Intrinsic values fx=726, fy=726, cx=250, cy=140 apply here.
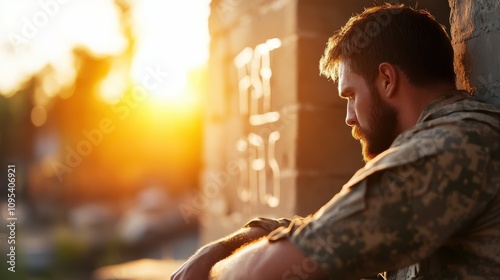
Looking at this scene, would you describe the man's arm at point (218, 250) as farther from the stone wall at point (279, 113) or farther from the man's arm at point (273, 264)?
the stone wall at point (279, 113)

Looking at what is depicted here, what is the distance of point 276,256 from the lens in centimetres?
180

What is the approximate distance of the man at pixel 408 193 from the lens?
169 cm

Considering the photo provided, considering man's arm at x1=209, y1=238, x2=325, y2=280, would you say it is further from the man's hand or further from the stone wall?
the stone wall

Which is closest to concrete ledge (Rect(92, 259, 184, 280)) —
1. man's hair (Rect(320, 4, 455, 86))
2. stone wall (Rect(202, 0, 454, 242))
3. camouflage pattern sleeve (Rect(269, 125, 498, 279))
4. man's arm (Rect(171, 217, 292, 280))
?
stone wall (Rect(202, 0, 454, 242))

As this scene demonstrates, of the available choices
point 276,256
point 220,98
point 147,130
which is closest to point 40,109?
point 147,130

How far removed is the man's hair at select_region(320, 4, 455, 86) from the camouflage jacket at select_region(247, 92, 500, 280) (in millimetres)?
365

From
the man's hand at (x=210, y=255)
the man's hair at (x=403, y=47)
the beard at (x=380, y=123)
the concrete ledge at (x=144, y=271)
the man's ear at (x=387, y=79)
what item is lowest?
the concrete ledge at (x=144, y=271)

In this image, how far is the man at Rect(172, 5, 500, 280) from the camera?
→ 1.69 m

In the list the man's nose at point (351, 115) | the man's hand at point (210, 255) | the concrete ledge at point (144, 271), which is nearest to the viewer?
the man's nose at point (351, 115)

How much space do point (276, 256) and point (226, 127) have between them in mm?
3530

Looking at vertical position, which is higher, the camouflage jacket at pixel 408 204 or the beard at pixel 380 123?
the beard at pixel 380 123

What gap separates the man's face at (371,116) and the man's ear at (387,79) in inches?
0.9

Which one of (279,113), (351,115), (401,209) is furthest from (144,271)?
(401,209)

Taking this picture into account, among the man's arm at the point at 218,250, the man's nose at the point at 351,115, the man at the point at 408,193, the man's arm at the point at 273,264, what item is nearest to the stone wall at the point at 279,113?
the man's arm at the point at 218,250
